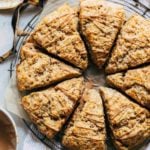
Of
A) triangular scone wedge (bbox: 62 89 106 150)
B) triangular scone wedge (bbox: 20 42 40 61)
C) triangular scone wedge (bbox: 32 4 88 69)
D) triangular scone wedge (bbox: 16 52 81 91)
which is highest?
triangular scone wedge (bbox: 32 4 88 69)

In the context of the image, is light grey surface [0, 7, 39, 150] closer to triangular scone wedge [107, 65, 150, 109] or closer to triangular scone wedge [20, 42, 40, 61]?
triangular scone wedge [20, 42, 40, 61]

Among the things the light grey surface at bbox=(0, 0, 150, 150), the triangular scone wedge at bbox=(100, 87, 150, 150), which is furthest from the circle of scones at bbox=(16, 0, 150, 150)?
the light grey surface at bbox=(0, 0, 150, 150)

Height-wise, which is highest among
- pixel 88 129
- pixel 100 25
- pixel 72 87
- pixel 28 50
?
pixel 100 25

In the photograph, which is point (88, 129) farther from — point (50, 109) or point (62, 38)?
point (62, 38)

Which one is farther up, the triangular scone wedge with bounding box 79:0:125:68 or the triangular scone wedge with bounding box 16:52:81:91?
the triangular scone wedge with bounding box 79:0:125:68

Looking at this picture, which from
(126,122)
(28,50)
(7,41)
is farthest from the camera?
(7,41)

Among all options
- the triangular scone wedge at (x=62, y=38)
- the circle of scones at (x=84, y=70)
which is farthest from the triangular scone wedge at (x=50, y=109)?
the triangular scone wedge at (x=62, y=38)

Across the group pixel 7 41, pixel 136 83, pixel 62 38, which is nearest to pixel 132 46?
pixel 136 83
